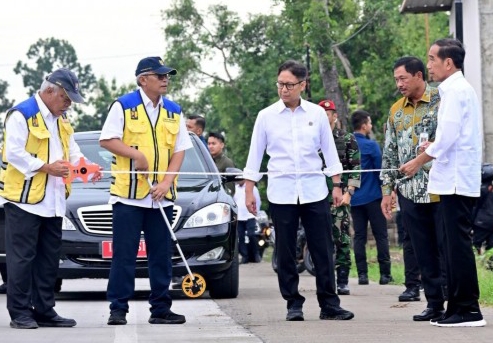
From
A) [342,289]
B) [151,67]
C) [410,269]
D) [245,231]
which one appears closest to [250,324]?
[151,67]

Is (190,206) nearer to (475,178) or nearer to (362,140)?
(362,140)

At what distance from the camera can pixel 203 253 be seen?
548 inches

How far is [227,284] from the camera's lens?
14.3 metres

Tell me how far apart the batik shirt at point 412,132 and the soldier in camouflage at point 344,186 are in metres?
2.51

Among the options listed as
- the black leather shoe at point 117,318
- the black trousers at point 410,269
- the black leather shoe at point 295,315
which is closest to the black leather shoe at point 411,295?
the black trousers at point 410,269

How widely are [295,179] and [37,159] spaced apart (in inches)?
81.2

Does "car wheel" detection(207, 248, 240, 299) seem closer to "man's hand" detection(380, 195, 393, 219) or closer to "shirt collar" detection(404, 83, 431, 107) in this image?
"man's hand" detection(380, 195, 393, 219)

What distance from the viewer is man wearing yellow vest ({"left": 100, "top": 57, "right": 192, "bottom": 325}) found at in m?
11.0

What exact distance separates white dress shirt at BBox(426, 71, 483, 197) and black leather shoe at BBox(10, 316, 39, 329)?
3.34m

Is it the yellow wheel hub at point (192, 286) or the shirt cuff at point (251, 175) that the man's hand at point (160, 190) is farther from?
the yellow wheel hub at point (192, 286)

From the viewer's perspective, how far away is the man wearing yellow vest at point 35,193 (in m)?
10.9

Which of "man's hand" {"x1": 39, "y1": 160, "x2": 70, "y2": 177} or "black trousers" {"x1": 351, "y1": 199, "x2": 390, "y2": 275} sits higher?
"man's hand" {"x1": 39, "y1": 160, "x2": 70, "y2": 177}

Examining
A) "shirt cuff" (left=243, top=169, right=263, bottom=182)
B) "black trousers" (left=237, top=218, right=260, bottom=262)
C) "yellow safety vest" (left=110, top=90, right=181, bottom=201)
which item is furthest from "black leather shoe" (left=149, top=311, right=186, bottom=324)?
"black trousers" (left=237, top=218, right=260, bottom=262)

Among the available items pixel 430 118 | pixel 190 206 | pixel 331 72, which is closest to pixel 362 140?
pixel 190 206
